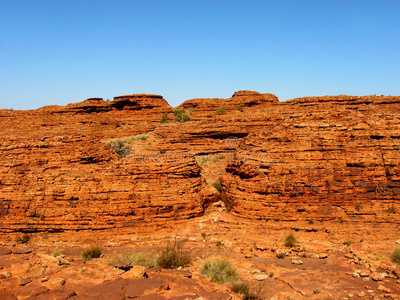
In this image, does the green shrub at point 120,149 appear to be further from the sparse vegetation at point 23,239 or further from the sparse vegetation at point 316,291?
the sparse vegetation at point 316,291

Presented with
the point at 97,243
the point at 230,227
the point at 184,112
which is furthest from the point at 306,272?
the point at 184,112

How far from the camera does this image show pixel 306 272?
10016 millimetres

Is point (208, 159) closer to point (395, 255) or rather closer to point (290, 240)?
point (290, 240)

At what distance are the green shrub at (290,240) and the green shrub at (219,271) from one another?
2608 millimetres

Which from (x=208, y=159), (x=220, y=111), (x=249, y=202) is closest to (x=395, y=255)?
(x=249, y=202)

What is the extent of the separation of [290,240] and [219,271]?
11.1ft

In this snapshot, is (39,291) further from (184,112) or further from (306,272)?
(184,112)

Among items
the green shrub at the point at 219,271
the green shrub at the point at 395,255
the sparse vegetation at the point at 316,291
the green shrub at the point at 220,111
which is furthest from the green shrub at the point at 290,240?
the green shrub at the point at 220,111

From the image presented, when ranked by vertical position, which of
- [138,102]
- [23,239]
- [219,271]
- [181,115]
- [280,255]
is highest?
[138,102]

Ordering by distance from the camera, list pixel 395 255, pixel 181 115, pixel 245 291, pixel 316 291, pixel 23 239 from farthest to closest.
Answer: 1. pixel 181 115
2. pixel 23 239
3. pixel 395 255
4. pixel 316 291
5. pixel 245 291

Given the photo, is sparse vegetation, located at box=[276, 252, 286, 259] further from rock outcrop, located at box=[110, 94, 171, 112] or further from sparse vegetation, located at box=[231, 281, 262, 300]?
rock outcrop, located at box=[110, 94, 171, 112]

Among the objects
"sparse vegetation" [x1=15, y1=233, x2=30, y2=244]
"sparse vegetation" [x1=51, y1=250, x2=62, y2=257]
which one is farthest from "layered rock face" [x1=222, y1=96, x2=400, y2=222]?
"sparse vegetation" [x1=15, y1=233, x2=30, y2=244]

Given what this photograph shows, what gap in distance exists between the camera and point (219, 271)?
9.55 meters

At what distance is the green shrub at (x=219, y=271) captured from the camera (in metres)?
9.01
